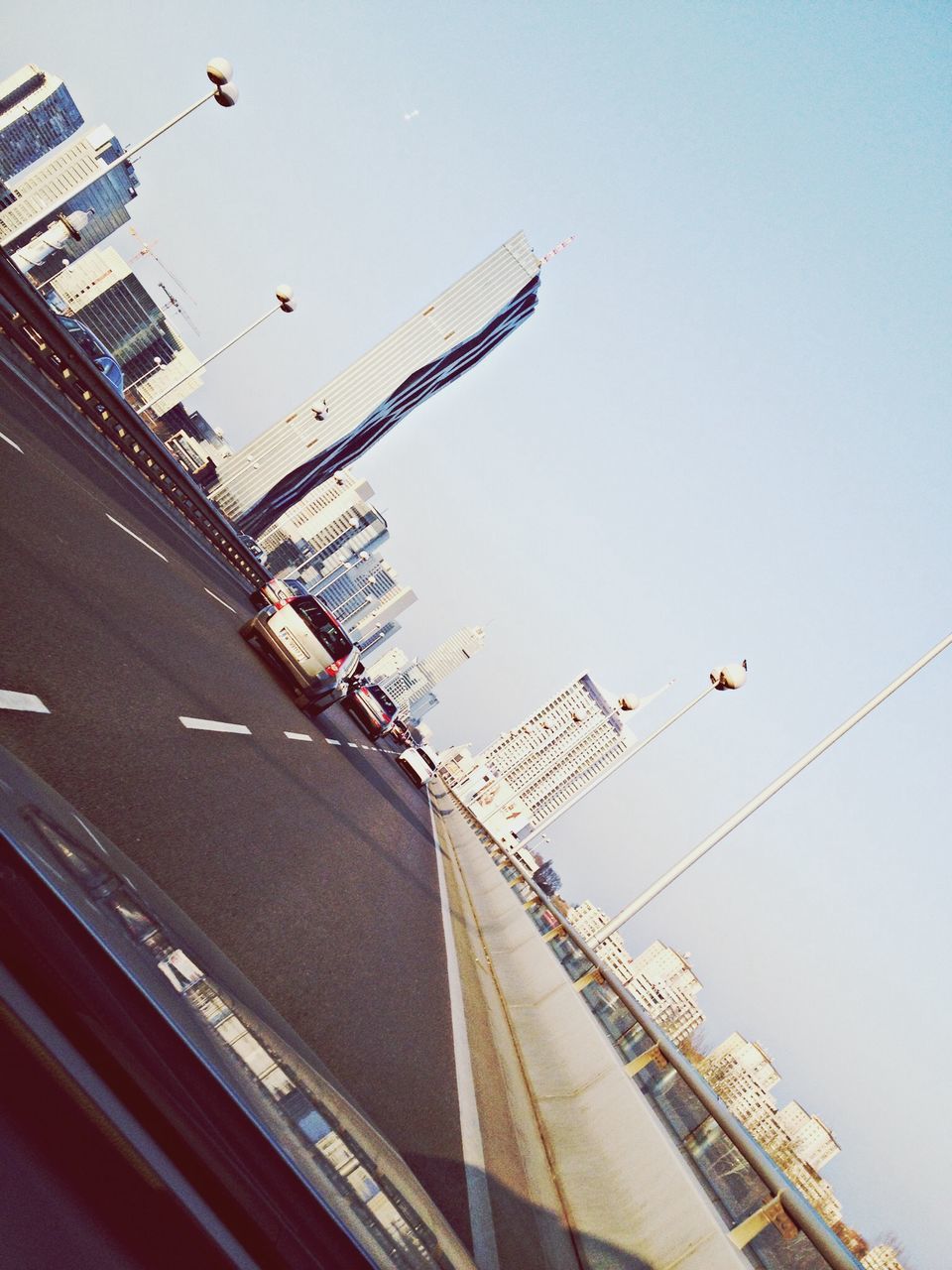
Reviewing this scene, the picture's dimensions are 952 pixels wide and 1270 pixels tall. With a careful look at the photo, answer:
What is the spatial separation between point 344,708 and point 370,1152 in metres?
26.4

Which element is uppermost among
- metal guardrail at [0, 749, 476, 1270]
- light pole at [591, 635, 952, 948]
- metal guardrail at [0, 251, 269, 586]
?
metal guardrail at [0, 251, 269, 586]

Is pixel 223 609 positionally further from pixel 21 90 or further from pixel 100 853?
pixel 21 90

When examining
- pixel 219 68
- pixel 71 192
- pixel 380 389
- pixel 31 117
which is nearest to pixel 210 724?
pixel 219 68

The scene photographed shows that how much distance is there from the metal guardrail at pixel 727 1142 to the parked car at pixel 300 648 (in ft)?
27.4

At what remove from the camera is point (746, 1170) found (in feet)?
13.5

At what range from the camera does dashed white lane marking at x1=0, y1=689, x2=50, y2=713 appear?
4440mm

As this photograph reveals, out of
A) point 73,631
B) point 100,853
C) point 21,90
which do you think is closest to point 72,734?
point 73,631

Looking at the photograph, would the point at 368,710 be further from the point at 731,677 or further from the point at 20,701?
the point at 20,701

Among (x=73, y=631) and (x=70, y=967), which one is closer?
(x=70, y=967)

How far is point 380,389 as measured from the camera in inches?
5517

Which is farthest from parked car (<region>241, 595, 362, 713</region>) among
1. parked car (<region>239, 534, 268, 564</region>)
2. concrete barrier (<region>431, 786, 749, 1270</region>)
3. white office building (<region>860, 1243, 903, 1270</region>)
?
parked car (<region>239, 534, 268, 564</region>)

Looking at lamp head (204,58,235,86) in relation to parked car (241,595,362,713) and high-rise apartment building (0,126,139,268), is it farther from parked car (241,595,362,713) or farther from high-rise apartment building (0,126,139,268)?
high-rise apartment building (0,126,139,268)

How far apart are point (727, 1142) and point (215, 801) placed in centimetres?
470

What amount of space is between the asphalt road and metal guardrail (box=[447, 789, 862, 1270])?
1475 mm
